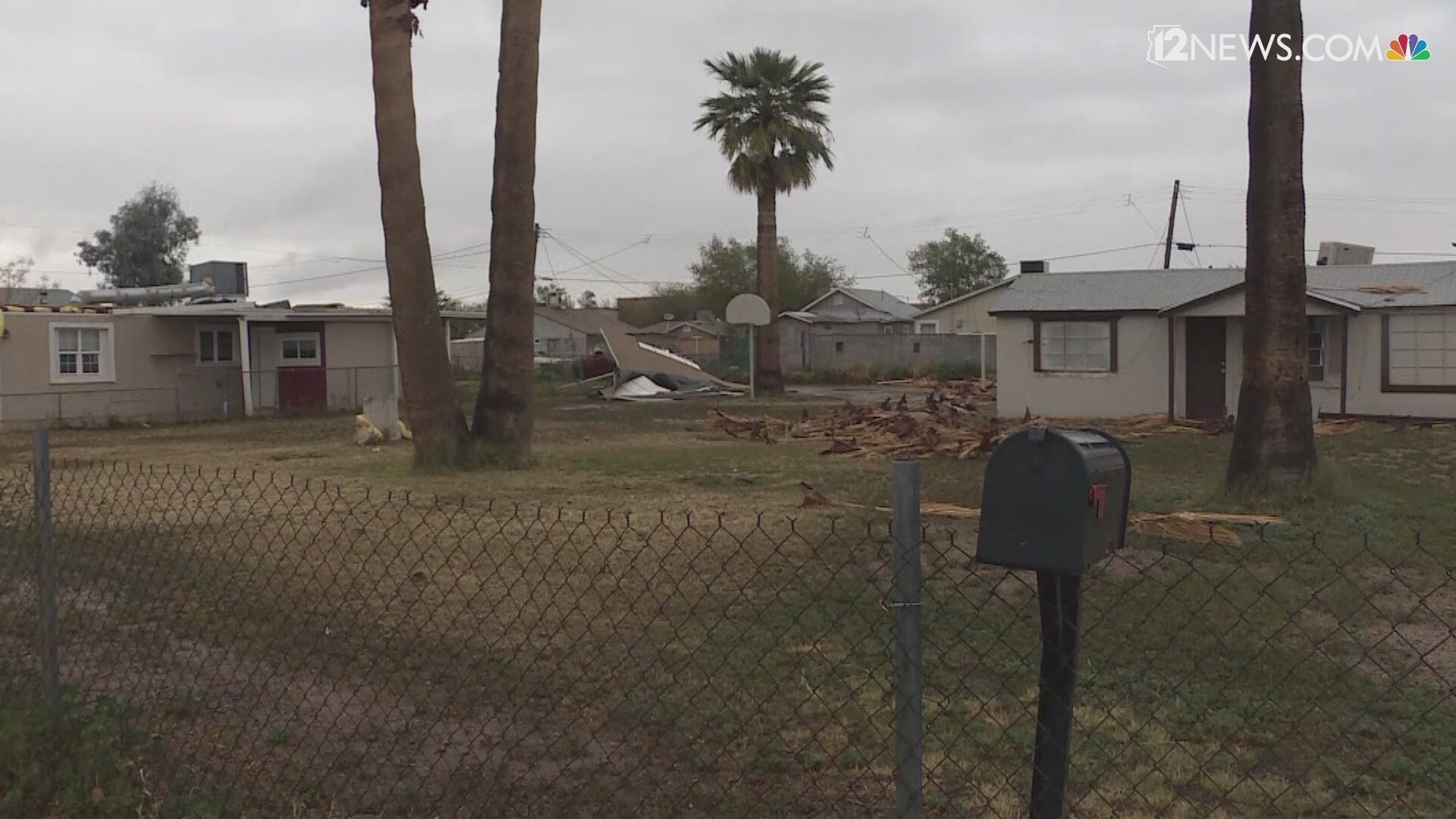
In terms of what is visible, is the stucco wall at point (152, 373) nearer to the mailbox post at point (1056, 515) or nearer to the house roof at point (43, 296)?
the house roof at point (43, 296)

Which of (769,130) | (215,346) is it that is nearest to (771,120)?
(769,130)

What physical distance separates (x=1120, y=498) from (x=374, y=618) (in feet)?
16.3

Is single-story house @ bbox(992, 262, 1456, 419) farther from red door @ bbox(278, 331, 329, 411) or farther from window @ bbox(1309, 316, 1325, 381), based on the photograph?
red door @ bbox(278, 331, 329, 411)

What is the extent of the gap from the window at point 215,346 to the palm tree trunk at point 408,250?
656 inches

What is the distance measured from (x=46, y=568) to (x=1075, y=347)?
21.2m

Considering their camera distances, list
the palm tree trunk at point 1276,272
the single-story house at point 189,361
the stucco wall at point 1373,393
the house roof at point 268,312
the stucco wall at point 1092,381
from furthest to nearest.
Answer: the house roof at point 268,312, the single-story house at point 189,361, the stucco wall at point 1092,381, the stucco wall at point 1373,393, the palm tree trunk at point 1276,272

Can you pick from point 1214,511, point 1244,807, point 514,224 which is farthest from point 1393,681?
point 514,224

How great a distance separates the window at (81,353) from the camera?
2580cm

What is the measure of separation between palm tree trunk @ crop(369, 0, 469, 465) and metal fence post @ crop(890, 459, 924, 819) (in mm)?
12152

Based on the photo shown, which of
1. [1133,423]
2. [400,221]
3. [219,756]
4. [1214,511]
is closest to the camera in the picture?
[219,756]

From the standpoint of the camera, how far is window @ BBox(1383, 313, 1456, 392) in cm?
2061

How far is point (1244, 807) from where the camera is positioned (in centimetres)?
392

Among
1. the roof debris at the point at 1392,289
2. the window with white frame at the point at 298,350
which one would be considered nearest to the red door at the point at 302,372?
the window with white frame at the point at 298,350

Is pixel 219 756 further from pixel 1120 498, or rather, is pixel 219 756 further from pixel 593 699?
pixel 1120 498
